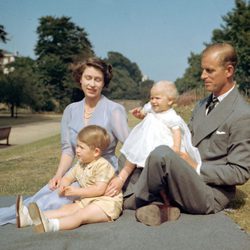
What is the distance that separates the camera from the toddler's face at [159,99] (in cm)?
424

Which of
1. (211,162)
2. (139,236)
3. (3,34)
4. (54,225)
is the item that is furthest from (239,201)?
(3,34)

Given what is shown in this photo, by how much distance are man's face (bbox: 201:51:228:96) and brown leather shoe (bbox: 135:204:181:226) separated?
132 centimetres

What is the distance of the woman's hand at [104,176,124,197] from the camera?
13.8ft

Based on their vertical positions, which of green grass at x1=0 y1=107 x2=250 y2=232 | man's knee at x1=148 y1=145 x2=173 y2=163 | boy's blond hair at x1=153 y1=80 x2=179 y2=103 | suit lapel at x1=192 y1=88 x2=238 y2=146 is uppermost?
boy's blond hair at x1=153 y1=80 x2=179 y2=103

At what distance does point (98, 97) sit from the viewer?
4.87 meters

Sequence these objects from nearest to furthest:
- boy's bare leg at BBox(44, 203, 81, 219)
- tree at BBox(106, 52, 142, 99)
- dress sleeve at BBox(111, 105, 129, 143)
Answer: boy's bare leg at BBox(44, 203, 81, 219) → dress sleeve at BBox(111, 105, 129, 143) → tree at BBox(106, 52, 142, 99)

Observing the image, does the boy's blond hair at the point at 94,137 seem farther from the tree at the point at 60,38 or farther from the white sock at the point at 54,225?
the tree at the point at 60,38

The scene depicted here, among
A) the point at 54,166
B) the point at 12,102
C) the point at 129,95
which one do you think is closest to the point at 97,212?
the point at 54,166

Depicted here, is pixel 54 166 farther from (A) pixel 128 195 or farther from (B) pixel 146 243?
(B) pixel 146 243

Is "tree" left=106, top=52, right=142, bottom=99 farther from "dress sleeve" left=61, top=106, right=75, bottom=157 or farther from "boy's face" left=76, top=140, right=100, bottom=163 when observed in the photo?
"boy's face" left=76, top=140, right=100, bottom=163

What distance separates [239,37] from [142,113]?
1574 inches

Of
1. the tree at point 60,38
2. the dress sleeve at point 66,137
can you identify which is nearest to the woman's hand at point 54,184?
the dress sleeve at point 66,137

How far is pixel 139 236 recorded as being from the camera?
12.0 feet

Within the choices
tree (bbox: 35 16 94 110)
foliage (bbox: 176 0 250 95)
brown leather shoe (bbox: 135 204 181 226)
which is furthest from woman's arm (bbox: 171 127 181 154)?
Answer: tree (bbox: 35 16 94 110)
